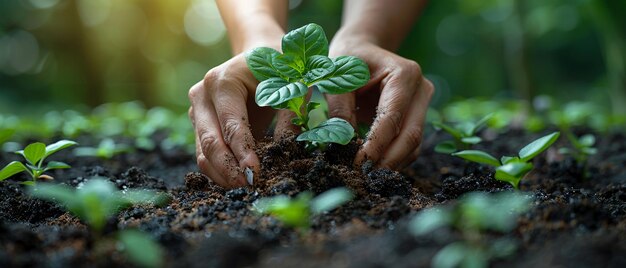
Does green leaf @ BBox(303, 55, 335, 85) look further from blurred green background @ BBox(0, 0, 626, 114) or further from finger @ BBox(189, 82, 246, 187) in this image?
blurred green background @ BBox(0, 0, 626, 114)

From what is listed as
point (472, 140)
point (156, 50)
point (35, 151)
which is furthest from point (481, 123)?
point (156, 50)

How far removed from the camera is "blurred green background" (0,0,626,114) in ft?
33.9

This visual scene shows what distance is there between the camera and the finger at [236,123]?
1.68 m

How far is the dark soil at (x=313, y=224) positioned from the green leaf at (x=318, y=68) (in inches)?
9.6

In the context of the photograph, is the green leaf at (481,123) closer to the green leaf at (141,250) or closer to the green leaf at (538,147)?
the green leaf at (538,147)

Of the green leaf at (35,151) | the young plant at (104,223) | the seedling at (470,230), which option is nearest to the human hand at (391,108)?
the seedling at (470,230)

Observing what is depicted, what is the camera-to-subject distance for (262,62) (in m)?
1.69

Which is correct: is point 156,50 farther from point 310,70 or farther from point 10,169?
point 310,70

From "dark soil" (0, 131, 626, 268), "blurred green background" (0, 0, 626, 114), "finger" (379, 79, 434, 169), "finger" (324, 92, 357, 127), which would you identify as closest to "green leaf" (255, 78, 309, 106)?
"dark soil" (0, 131, 626, 268)

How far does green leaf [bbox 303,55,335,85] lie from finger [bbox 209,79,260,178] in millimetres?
258

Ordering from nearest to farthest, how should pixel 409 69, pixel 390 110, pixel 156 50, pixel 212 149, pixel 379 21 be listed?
pixel 212 149
pixel 390 110
pixel 409 69
pixel 379 21
pixel 156 50

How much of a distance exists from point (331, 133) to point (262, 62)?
325mm

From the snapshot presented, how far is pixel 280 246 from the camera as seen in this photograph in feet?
3.77

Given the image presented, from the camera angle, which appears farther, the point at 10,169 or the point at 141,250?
the point at 10,169
